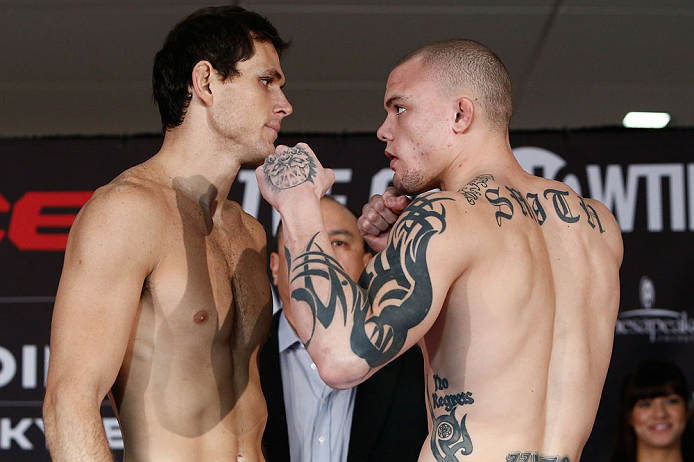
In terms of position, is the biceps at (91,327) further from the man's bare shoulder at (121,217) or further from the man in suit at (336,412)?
the man in suit at (336,412)

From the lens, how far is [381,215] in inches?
79.9

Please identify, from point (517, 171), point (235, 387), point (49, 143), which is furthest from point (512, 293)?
point (49, 143)

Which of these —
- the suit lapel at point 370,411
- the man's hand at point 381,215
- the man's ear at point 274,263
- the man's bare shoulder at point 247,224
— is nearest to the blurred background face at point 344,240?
the man's ear at point 274,263

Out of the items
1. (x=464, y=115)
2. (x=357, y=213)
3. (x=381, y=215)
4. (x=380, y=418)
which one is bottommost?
(x=380, y=418)

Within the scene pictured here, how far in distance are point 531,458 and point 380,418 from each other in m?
1.18

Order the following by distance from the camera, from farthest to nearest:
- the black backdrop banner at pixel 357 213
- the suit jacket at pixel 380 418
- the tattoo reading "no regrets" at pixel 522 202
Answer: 1. the black backdrop banner at pixel 357 213
2. the suit jacket at pixel 380 418
3. the tattoo reading "no regrets" at pixel 522 202

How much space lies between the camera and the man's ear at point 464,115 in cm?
178

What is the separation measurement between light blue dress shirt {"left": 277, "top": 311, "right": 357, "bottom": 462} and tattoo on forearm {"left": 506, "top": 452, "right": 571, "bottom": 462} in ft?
3.99

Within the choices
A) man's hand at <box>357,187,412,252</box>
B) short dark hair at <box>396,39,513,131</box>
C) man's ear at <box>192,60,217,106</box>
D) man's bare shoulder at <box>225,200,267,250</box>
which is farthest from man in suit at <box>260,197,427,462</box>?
short dark hair at <box>396,39,513,131</box>

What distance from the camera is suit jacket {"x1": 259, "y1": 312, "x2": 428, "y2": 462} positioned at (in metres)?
2.68

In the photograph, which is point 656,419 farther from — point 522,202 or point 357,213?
point 522,202

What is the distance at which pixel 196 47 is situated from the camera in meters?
2.07

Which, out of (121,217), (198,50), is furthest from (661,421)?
(121,217)

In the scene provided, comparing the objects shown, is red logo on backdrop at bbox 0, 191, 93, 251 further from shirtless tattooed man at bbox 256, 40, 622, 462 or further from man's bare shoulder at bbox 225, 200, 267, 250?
shirtless tattooed man at bbox 256, 40, 622, 462
